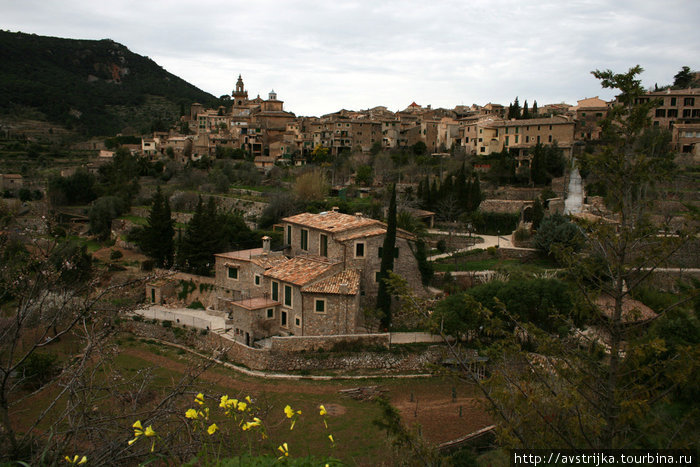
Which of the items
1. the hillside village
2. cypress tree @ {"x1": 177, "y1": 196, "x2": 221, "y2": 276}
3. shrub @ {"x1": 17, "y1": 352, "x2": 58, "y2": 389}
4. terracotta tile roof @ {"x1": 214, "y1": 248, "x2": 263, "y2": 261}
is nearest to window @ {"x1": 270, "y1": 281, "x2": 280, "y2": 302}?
the hillside village

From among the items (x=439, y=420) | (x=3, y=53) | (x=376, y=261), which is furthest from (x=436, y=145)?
(x=3, y=53)

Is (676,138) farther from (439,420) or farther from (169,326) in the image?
(169,326)

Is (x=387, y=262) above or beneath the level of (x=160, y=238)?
above

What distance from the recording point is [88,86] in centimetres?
10456

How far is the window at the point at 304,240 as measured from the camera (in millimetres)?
24062

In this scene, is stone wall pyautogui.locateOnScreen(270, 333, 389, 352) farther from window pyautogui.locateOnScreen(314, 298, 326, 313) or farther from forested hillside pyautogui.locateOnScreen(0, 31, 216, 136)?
forested hillside pyautogui.locateOnScreen(0, 31, 216, 136)

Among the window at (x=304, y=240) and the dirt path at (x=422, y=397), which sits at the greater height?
the window at (x=304, y=240)

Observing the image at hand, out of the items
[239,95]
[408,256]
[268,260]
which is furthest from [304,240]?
[239,95]

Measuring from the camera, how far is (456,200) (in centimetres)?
3459

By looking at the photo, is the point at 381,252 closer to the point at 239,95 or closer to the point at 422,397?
the point at 422,397

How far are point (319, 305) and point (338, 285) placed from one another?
43.9 inches

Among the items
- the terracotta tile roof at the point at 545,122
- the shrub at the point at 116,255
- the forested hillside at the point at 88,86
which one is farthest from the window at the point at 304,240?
the forested hillside at the point at 88,86

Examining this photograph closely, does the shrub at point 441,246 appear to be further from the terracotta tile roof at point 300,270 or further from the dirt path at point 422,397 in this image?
the dirt path at point 422,397

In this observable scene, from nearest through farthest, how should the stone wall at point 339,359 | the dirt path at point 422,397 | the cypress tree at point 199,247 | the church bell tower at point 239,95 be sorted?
the dirt path at point 422,397, the stone wall at point 339,359, the cypress tree at point 199,247, the church bell tower at point 239,95
